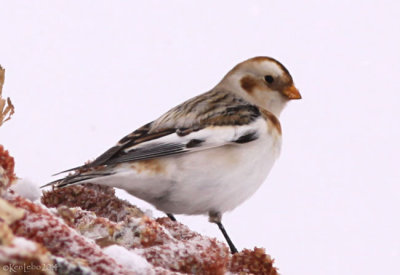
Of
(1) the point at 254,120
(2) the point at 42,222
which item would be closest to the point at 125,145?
(1) the point at 254,120

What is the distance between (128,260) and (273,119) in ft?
9.29

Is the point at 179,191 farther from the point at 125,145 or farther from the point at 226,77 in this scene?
the point at 226,77

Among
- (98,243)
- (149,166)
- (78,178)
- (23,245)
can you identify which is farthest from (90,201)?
(23,245)

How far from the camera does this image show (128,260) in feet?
6.43

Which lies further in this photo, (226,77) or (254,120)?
(226,77)

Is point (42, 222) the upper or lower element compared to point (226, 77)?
lower

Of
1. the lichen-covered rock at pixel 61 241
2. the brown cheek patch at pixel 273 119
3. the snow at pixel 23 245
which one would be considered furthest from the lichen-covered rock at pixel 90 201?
the snow at pixel 23 245

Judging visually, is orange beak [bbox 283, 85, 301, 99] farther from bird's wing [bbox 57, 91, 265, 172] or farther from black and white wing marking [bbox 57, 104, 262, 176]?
black and white wing marking [bbox 57, 104, 262, 176]

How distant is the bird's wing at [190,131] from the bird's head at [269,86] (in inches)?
11.7

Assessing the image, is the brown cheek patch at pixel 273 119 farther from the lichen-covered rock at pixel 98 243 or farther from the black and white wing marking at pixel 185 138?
the lichen-covered rock at pixel 98 243

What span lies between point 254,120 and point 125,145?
939mm

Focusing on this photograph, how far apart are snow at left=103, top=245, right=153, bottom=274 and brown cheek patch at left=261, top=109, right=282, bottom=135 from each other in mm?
2670

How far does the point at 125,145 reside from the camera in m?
4.00

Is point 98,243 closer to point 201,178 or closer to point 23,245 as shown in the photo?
point 23,245
